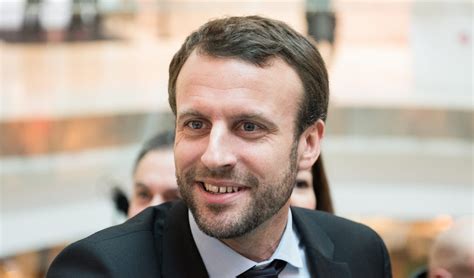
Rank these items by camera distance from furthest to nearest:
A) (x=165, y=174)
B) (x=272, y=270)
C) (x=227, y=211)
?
(x=165, y=174), (x=272, y=270), (x=227, y=211)

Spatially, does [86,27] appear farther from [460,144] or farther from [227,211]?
[227,211]

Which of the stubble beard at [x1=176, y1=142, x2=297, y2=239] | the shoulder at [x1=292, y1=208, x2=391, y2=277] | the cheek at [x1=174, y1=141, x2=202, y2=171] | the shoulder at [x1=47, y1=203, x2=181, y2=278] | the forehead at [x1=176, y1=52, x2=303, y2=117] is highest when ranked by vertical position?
the forehead at [x1=176, y1=52, x2=303, y2=117]

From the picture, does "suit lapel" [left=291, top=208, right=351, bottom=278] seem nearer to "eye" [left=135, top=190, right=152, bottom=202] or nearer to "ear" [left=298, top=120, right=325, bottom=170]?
"ear" [left=298, top=120, right=325, bottom=170]

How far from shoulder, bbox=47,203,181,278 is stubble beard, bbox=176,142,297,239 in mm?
187

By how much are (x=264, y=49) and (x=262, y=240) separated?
440 millimetres

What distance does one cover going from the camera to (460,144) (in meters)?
9.44

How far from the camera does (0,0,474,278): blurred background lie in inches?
339

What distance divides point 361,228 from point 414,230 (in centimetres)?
691

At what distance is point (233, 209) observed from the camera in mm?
2023

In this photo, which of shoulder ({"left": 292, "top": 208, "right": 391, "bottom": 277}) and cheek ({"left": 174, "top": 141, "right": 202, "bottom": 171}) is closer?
cheek ({"left": 174, "top": 141, "right": 202, "bottom": 171})

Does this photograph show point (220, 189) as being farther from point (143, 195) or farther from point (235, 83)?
point (143, 195)

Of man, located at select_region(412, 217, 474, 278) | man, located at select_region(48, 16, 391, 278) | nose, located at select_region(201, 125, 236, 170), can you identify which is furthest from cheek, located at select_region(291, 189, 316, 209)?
nose, located at select_region(201, 125, 236, 170)

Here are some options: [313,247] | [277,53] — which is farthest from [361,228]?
[277,53]

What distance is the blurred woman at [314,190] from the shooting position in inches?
119
